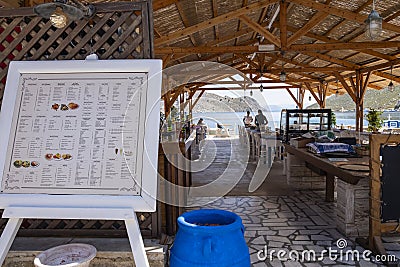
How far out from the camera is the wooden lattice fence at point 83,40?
2.23m

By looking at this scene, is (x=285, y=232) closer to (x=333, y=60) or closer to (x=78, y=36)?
(x=78, y=36)

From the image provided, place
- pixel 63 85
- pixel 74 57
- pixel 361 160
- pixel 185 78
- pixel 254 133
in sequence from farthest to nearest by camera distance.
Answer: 1. pixel 185 78
2. pixel 254 133
3. pixel 361 160
4. pixel 74 57
5. pixel 63 85

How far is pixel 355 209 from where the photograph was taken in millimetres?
3303

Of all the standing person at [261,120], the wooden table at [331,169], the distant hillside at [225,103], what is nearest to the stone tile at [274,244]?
the wooden table at [331,169]

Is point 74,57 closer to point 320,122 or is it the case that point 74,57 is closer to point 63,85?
point 63,85

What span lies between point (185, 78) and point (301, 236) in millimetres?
10284

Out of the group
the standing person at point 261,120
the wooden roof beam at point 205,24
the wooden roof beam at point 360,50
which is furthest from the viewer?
the standing person at point 261,120

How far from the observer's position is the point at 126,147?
5.96 ft

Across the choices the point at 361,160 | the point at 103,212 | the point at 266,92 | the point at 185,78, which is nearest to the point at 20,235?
the point at 103,212

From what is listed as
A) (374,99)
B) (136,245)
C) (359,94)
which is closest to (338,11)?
(359,94)

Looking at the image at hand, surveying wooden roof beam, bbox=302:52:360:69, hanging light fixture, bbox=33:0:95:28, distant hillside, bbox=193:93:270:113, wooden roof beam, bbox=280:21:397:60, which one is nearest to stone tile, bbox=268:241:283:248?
distant hillside, bbox=193:93:270:113

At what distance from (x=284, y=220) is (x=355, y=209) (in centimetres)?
86

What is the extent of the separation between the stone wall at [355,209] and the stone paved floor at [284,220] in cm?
14

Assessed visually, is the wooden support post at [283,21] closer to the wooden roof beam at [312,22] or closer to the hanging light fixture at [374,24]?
the wooden roof beam at [312,22]
